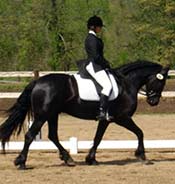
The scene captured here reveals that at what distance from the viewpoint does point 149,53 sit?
3775cm

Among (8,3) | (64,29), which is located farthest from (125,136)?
(8,3)

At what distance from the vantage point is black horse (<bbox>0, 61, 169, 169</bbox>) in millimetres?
8680

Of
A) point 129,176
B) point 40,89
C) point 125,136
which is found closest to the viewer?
point 129,176

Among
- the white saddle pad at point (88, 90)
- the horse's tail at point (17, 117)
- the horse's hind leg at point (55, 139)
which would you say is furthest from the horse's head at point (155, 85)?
the horse's tail at point (17, 117)

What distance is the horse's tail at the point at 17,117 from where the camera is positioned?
8.82 m

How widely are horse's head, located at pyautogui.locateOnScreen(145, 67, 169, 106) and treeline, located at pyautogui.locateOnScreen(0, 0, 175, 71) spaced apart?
22.5 metres

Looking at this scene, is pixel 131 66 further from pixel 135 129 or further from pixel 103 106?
pixel 135 129

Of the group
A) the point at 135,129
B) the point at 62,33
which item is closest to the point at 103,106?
the point at 135,129

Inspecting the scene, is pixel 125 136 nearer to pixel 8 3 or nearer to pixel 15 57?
pixel 15 57

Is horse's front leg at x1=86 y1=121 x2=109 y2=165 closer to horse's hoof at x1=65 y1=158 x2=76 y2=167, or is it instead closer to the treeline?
horse's hoof at x1=65 y1=158 x2=76 y2=167

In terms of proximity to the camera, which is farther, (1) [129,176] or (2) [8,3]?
(2) [8,3]

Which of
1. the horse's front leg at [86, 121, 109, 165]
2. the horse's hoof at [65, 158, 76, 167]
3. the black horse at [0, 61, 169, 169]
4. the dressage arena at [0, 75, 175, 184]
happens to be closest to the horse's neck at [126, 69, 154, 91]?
the black horse at [0, 61, 169, 169]

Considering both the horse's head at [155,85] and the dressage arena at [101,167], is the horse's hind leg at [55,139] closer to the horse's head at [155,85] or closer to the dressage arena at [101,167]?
the dressage arena at [101,167]

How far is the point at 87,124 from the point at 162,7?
21.8 metres
